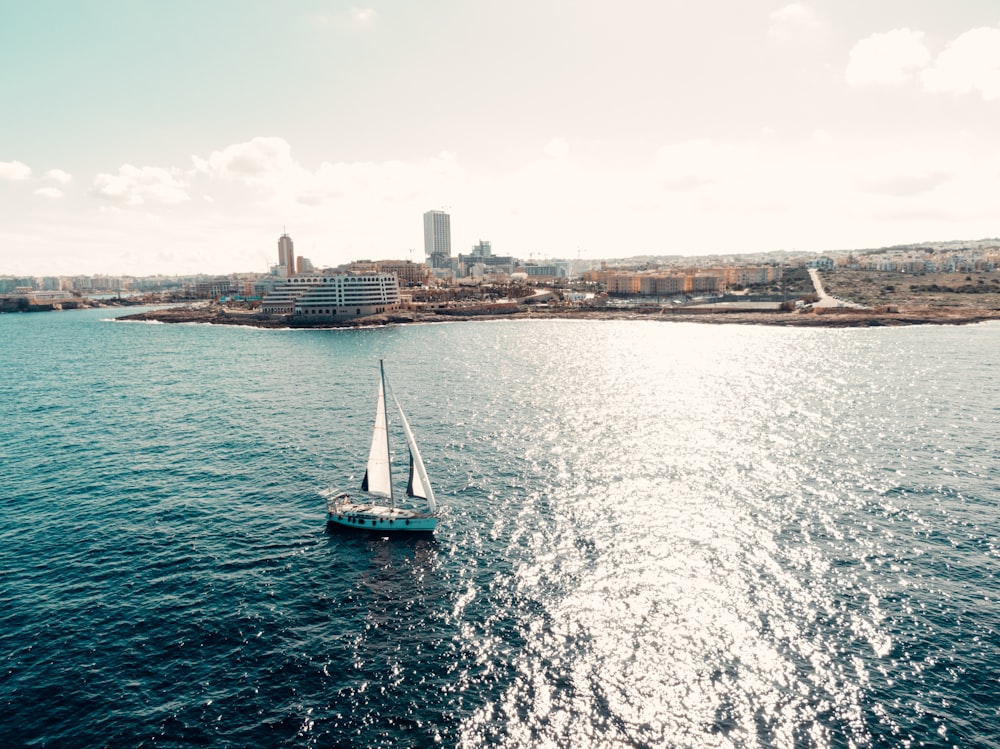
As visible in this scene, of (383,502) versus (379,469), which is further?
(383,502)

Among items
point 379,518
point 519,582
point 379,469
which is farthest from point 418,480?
point 519,582

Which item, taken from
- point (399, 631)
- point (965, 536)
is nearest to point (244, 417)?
point (399, 631)

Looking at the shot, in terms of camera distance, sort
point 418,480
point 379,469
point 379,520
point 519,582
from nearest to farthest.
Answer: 1. point 519,582
2. point 379,520
3. point 418,480
4. point 379,469

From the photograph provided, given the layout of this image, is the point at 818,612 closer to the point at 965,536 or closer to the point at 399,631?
the point at 965,536

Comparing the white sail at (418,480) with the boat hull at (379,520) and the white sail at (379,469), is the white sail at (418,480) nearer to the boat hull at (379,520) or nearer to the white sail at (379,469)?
the boat hull at (379,520)

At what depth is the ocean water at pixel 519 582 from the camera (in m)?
34.8

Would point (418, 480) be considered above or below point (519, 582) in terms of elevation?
above

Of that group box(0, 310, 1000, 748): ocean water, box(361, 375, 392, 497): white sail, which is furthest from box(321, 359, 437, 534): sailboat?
box(0, 310, 1000, 748): ocean water

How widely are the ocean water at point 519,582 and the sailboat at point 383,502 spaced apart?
1.93 m

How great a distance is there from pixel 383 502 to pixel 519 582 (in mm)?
21371

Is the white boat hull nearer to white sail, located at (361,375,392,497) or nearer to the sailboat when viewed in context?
the sailboat

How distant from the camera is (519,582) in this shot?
48188 millimetres

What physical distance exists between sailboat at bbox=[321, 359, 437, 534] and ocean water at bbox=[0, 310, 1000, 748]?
1.93 meters

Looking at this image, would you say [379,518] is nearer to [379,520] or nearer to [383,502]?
[379,520]
